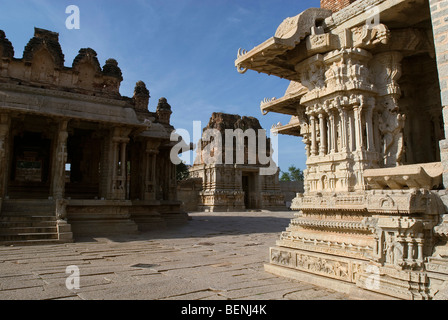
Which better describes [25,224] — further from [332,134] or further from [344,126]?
[344,126]

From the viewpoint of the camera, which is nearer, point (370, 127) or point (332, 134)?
point (370, 127)

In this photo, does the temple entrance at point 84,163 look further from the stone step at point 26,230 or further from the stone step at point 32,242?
the stone step at point 32,242

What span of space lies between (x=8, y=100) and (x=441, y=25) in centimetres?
1210

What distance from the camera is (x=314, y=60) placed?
614 cm

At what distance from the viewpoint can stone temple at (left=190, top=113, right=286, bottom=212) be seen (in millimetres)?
29906

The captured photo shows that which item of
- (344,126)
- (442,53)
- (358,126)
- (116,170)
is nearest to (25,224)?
(116,170)

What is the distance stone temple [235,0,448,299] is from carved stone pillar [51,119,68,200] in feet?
26.4

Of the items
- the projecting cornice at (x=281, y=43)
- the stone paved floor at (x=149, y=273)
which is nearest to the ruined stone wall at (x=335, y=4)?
the projecting cornice at (x=281, y=43)

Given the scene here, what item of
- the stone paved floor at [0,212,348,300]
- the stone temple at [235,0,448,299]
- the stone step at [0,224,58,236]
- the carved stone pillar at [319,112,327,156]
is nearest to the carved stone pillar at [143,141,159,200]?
the stone step at [0,224,58,236]

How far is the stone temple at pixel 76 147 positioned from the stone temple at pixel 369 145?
803 centimetres

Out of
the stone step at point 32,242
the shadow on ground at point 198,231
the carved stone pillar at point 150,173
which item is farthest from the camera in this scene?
the carved stone pillar at point 150,173

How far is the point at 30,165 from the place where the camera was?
21812 mm

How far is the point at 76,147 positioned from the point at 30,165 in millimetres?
5129

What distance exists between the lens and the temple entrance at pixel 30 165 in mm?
15002
